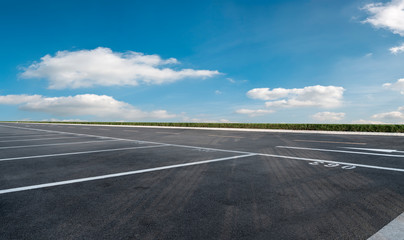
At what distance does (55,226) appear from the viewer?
3320 mm

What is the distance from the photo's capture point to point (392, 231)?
3127 mm

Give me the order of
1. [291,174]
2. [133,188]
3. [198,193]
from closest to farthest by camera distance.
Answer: [198,193]
[133,188]
[291,174]

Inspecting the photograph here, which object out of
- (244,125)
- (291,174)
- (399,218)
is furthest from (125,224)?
(244,125)

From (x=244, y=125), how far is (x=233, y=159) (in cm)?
2595

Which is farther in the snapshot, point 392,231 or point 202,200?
point 202,200

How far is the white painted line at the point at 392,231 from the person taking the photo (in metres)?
2.98

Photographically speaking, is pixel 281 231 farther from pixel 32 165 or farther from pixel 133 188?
pixel 32 165

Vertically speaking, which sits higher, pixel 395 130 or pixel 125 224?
pixel 395 130

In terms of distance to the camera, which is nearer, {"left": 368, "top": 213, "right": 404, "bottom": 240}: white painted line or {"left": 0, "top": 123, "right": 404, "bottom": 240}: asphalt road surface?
{"left": 368, "top": 213, "right": 404, "bottom": 240}: white painted line

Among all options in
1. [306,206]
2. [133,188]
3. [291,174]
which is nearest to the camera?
[306,206]

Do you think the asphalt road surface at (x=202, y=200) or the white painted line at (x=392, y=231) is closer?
the white painted line at (x=392, y=231)

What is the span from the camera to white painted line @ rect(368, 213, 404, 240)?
298cm

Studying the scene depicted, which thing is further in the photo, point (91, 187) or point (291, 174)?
point (291, 174)

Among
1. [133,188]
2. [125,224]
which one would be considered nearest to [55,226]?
[125,224]
